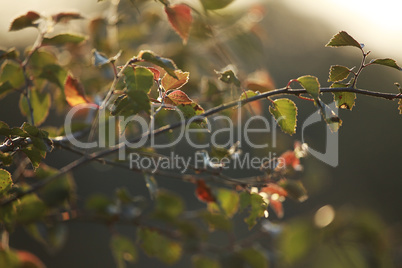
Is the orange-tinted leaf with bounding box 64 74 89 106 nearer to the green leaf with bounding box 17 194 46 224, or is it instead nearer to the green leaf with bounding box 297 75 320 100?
the green leaf with bounding box 17 194 46 224

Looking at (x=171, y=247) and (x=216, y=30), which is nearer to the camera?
(x=171, y=247)

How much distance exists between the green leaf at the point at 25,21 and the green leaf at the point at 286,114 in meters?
0.58

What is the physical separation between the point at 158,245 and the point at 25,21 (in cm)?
68

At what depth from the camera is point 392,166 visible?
4141 mm

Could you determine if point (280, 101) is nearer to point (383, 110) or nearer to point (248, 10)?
point (248, 10)

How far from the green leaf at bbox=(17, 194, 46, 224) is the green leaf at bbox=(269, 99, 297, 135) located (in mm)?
722

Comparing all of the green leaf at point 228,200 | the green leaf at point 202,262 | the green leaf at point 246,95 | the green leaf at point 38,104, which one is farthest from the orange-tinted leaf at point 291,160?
the green leaf at point 38,104

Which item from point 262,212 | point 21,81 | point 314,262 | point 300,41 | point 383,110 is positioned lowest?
point 383,110

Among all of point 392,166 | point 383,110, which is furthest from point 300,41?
point 392,166

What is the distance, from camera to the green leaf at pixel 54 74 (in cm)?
96

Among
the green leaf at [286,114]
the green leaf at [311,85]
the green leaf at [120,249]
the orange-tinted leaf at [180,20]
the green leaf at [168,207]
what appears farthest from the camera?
the green leaf at [168,207]

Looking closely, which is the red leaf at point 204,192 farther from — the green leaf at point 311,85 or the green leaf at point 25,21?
the green leaf at point 25,21

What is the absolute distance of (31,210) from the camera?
1.09m

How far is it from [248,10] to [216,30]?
0.13m
